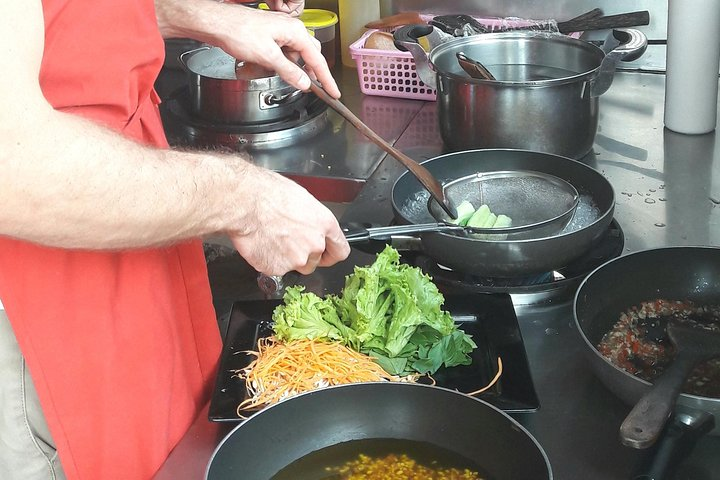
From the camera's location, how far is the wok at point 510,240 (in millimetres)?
1253

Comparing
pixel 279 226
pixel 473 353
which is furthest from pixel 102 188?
pixel 473 353

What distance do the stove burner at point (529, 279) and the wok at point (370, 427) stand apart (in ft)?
1.12

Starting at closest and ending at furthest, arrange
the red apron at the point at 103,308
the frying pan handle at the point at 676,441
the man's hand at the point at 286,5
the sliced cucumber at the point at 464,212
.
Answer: the frying pan handle at the point at 676,441, the red apron at the point at 103,308, the sliced cucumber at the point at 464,212, the man's hand at the point at 286,5

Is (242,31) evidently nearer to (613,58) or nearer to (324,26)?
(613,58)

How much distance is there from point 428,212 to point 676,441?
668mm

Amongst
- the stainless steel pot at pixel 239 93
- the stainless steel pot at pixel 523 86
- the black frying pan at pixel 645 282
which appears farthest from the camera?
the stainless steel pot at pixel 239 93

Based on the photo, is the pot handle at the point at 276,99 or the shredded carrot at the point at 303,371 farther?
the pot handle at the point at 276,99

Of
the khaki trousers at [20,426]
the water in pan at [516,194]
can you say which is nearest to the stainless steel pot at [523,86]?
the water in pan at [516,194]

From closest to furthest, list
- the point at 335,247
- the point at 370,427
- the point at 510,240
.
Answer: the point at 370,427 → the point at 335,247 → the point at 510,240

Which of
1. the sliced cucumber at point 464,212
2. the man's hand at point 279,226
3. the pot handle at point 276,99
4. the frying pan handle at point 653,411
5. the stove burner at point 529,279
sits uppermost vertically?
the man's hand at point 279,226

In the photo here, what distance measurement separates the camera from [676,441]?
0.94 meters

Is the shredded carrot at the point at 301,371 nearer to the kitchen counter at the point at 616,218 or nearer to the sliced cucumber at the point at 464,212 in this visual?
the kitchen counter at the point at 616,218

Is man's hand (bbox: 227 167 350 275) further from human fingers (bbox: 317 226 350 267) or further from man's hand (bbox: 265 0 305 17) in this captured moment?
man's hand (bbox: 265 0 305 17)

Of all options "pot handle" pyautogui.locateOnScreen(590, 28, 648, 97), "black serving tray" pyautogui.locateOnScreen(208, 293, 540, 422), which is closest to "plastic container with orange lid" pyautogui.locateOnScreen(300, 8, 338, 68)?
"pot handle" pyautogui.locateOnScreen(590, 28, 648, 97)
